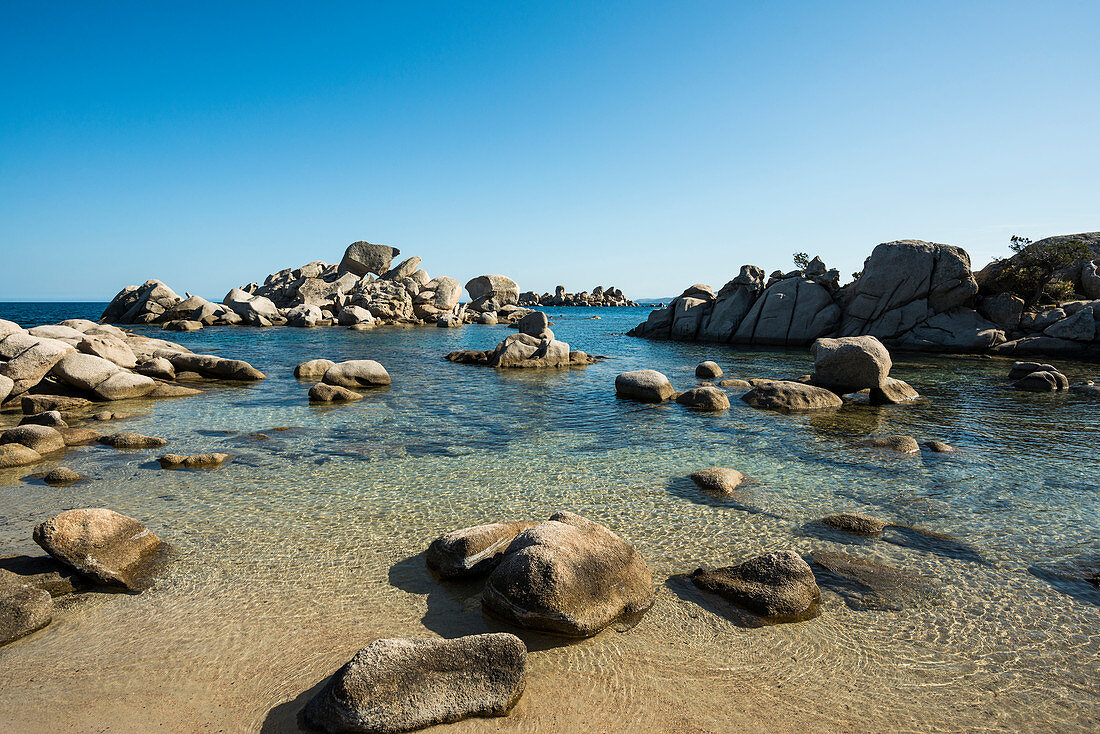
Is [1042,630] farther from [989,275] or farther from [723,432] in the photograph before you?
[989,275]

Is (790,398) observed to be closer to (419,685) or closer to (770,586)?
(770,586)

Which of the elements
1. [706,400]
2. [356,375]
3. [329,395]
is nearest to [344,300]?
[356,375]

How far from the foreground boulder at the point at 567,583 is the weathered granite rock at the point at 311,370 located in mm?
18562

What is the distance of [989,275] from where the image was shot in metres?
36.8

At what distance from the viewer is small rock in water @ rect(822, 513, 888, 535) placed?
7.63m

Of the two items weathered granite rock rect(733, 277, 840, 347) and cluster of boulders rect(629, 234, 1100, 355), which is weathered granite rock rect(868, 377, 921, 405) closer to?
cluster of boulders rect(629, 234, 1100, 355)

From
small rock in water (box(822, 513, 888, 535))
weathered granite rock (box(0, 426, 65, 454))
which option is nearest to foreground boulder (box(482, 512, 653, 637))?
small rock in water (box(822, 513, 888, 535))

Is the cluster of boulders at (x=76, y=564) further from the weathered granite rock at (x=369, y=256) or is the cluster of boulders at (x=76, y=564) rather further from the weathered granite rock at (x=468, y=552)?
the weathered granite rock at (x=369, y=256)

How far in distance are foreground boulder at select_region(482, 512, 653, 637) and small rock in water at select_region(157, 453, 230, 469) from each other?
7318 mm

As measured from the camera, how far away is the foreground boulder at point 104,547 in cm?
592

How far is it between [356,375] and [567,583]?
16.7 m

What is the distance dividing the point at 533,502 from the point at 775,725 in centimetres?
504

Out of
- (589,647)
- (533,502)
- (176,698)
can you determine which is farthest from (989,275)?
(176,698)

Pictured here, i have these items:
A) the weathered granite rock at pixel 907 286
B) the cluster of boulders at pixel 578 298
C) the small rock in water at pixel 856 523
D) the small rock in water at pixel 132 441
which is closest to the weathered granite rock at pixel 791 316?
the weathered granite rock at pixel 907 286
